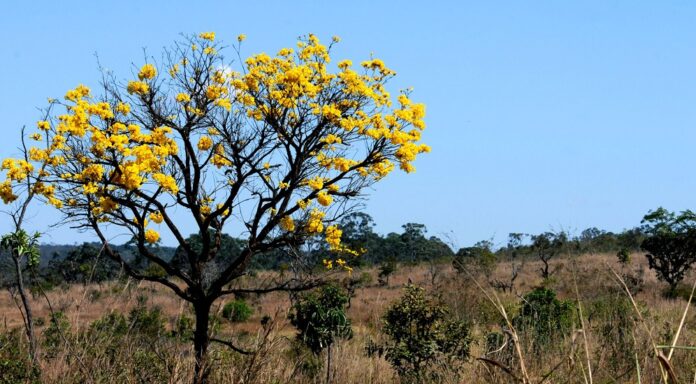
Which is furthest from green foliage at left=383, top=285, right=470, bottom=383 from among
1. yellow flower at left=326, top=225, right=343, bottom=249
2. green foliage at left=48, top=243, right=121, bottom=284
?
green foliage at left=48, top=243, right=121, bottom=284

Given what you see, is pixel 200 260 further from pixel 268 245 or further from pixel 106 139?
pixel 106 139

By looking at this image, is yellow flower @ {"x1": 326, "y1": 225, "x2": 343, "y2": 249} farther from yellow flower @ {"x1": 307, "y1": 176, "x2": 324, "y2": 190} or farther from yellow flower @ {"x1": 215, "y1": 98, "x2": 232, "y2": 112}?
yellow flower @ {"x1": 215, "y1": 98, "x2": 232, "y2": 112}

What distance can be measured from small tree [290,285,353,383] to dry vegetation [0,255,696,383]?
430 millimetres

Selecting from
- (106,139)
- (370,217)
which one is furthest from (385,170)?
(370,217)

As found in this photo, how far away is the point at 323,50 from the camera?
12.6m

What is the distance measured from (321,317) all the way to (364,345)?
1.40 meters

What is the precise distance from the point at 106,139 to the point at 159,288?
3531cm

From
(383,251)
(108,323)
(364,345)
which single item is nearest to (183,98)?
(364,345)

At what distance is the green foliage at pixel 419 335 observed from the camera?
37.9ft

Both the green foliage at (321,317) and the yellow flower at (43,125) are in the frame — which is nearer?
the yellow flower at (43,125)

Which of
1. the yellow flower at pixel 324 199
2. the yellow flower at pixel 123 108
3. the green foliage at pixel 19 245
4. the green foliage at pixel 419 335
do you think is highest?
the yellow flower at pixel 123 108

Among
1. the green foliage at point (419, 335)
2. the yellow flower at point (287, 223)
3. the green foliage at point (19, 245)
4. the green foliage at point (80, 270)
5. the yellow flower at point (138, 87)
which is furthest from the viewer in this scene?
the green foliage at point (80, 270)

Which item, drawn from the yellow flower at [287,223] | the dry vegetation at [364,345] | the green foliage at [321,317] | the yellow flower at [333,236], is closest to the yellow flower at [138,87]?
the yellow flower at [287,223]

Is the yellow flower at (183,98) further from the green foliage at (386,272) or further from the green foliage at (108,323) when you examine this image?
the green foliage at (386,272)
